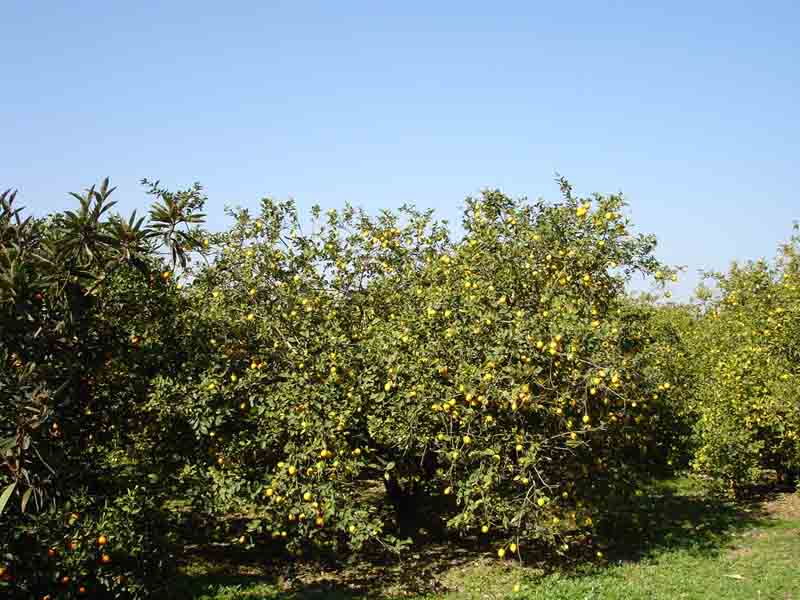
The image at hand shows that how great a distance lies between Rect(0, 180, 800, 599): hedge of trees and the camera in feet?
17.0

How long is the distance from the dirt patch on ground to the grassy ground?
692 millimetres

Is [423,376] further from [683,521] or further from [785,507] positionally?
Result: [785,507]

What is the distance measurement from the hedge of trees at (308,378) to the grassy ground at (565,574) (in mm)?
555

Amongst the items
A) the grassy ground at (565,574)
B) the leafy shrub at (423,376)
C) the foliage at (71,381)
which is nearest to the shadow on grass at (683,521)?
the grassy ground at (565,574)

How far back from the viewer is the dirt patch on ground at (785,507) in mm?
10820

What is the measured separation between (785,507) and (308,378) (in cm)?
881

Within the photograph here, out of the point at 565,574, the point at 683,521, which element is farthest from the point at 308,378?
the point at 683,521

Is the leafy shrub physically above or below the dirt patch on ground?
above

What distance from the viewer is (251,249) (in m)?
8.11

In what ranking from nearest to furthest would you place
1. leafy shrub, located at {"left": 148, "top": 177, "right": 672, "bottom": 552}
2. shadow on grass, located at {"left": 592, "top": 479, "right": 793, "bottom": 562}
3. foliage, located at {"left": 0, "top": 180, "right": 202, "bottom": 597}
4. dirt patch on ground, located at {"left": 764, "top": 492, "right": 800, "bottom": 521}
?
1. foliage, located at {"left": 0, "top": 180, "right": 202, "bottom": 597}
2. leafy shrub, located at {"left": 148, "top": 177, "right": 672, "bottom": 552}
3. shadow on grass, located at {"left": 592, "top": 479, "right": 793, "bottom": 562}
4. dirt patch on ground, located at {"left": 764, "top": 492, "right": 800, "bottom": 521}

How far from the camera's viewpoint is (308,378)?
23.5 ft

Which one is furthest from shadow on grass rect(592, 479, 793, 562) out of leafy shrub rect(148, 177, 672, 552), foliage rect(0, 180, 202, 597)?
foliage rect(0, 180, 202, 597)

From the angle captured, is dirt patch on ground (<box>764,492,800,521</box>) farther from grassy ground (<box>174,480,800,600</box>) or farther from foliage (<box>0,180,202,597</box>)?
foliage (<box>0,180,202,597</box>)

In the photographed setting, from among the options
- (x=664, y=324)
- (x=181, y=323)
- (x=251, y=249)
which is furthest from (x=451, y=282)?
(x=664, y=324)
